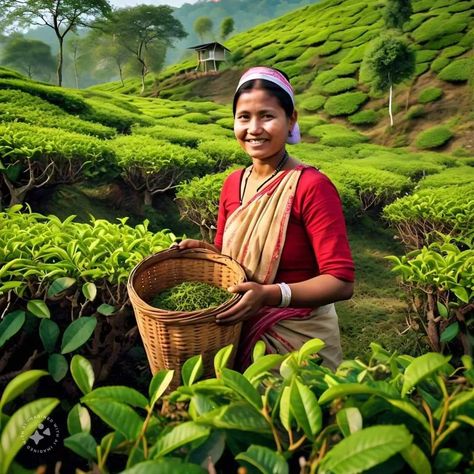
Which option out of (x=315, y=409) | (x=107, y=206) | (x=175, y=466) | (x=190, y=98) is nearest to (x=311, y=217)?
(x=315, y=409)

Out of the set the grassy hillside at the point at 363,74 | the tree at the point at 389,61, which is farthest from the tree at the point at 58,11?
the tree at the point at 389,61

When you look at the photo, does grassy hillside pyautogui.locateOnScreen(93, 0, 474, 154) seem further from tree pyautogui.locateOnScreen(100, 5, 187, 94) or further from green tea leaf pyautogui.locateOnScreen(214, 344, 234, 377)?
green tea leaf pyautogui.locateOnScreen(214, 344, 234, 377)

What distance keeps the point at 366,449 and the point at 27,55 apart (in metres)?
56.7

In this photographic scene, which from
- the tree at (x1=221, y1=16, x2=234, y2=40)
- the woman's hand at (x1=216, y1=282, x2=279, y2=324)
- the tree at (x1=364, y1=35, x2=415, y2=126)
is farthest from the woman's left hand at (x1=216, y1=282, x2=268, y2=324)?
the tree at (x1=221, y1=16, x2=234, y2=40)

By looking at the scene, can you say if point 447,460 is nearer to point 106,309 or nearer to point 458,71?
point 106,309

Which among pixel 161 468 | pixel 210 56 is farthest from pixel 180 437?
pixel 210 56

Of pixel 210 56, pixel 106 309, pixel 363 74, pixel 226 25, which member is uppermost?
pixel 226 25

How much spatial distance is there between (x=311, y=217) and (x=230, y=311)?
20.2 inches

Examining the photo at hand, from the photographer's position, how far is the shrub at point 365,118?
669 inches

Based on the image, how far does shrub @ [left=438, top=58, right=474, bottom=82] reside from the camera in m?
16.6

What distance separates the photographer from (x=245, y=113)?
174 cm

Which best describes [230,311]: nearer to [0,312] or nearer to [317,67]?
[0,312]

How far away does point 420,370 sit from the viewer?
742mm

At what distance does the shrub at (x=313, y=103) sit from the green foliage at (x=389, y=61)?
3.26 metres
